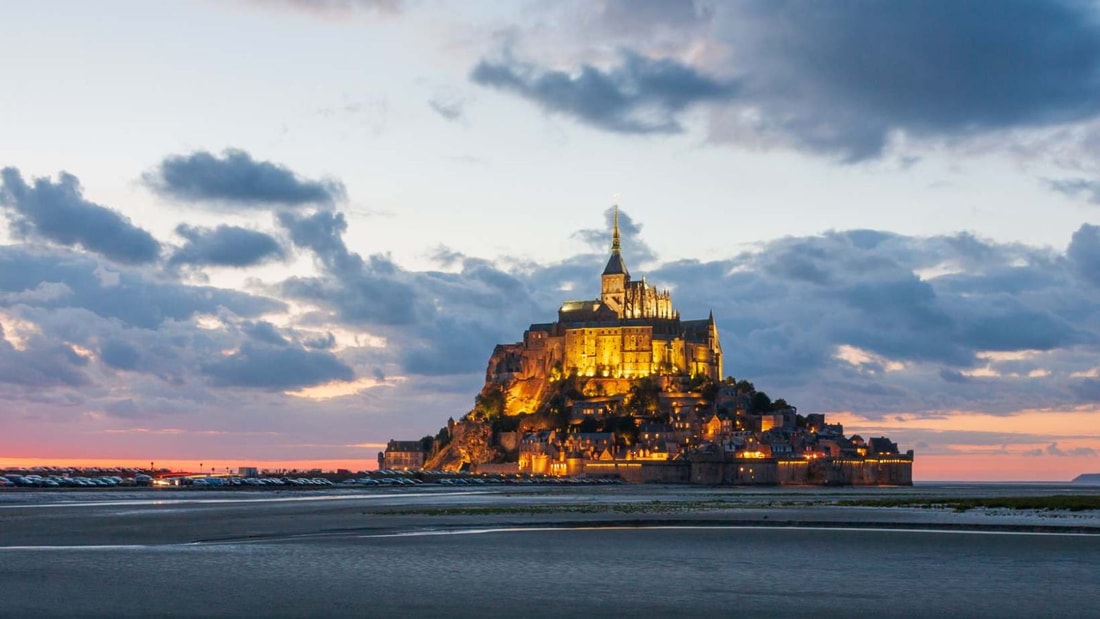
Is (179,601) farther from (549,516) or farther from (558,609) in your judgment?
(549,516)

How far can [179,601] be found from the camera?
22.3 metres

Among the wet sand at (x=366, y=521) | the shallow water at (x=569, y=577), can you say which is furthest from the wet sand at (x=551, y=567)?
the wet sand at (x=366, y=521)

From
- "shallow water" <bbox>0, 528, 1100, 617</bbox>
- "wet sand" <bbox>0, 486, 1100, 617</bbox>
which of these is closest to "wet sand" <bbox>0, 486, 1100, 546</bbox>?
"wet sand" <bbox>0, 486, 1100, 617</bbox>

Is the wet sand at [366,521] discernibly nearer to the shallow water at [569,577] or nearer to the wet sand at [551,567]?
the wet sand at [551,567]

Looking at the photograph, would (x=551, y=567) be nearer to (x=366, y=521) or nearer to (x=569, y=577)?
(x=569, y=577)

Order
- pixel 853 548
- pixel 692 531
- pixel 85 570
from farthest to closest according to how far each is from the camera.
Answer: pixel 692 531, pixel 853 548, pixel 85 570

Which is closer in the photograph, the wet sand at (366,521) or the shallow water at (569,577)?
the shallow water at (569,577)

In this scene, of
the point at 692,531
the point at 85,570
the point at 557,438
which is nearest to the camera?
the point at 85,570

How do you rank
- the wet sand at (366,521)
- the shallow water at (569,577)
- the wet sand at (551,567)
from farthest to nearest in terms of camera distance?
the wet sand at (366,521) → the wet sand at (551,567) → the shallow water at (569,577)

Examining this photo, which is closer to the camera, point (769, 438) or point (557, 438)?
point (769, 438)

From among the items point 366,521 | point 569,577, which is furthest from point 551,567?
point 366,521

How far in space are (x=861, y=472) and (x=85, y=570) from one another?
171982mm

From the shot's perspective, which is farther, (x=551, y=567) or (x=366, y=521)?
(x=366, y=521)

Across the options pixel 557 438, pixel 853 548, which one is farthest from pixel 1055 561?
pixel 557 438
